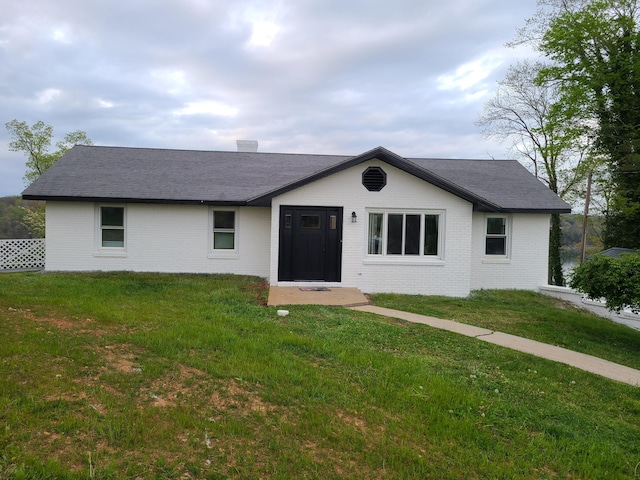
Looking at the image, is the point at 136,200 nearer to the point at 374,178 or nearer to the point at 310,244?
the point at 310,244

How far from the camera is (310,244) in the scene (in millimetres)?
11258

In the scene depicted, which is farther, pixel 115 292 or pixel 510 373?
pixel 115 292

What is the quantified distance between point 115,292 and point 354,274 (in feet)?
20.1

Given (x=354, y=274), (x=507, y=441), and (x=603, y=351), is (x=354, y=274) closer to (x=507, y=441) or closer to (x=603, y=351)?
(x=603, y=351)

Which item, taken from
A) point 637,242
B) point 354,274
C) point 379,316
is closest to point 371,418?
point 379,316

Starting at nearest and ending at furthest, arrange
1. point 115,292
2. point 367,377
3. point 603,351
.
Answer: point 367,377 < point 603,351 < point 115,292

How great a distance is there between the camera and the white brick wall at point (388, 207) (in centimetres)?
1112

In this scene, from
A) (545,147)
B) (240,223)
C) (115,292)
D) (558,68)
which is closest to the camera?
(115,292)

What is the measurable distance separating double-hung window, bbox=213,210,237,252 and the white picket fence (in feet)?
24.7

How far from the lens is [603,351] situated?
7430 millimetres

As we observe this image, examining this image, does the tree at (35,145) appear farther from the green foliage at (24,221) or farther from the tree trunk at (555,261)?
the tree trunk at (555,261)

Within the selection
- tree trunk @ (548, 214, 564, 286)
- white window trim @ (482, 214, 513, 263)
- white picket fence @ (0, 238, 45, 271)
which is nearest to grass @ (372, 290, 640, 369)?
white window trim @ (482, 214, 513, 263)

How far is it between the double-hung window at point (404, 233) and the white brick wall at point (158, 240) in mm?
3596

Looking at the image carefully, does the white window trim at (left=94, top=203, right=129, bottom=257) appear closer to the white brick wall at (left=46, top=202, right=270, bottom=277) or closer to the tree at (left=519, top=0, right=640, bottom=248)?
the white brick wall at (left=46, top=202, right=270, bottom=277)
